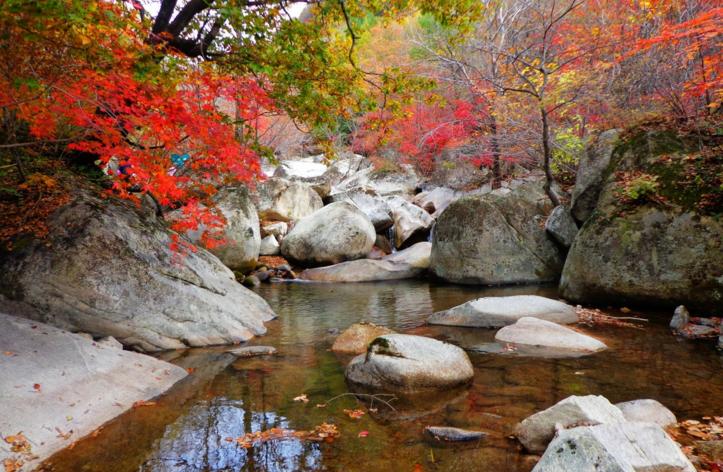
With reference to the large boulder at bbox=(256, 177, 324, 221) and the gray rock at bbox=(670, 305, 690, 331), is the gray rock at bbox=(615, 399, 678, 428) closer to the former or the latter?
the gray rock at bbox=(670, 305, 690, 331)

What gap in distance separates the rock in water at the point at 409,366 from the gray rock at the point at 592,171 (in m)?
6.93

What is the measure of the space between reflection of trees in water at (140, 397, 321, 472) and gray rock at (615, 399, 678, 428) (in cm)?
281

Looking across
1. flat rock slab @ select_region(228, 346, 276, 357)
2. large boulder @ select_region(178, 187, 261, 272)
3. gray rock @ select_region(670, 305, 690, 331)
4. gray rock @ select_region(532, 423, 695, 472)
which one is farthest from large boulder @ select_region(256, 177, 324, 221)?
gray rock @ select_region(532, 423, 695, 472)

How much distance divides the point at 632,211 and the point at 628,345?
3.27 metres

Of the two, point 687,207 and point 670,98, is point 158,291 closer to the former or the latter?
point 687,207

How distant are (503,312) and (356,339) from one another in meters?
2.67

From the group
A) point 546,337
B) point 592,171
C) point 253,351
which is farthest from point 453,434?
point 592,171

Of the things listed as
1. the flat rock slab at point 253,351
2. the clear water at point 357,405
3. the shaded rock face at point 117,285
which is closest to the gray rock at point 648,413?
the clear water at point 357,405

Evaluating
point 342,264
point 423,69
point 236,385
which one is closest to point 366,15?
point 236,385

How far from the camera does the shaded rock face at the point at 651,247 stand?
25.2ft

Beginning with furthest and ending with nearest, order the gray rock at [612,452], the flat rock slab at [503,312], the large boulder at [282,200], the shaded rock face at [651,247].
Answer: the large boulder at [282,200]
the flat rock slab at [503,312]
the shaded rock face at [651,247]
the gray rock at [612,452]

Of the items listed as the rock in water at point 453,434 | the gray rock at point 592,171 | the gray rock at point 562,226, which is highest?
the gray rock at point 592,171

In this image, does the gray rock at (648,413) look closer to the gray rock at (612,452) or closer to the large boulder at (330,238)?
the gray rock at (612,452)

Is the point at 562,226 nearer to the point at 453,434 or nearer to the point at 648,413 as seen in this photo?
the point at 648,413
